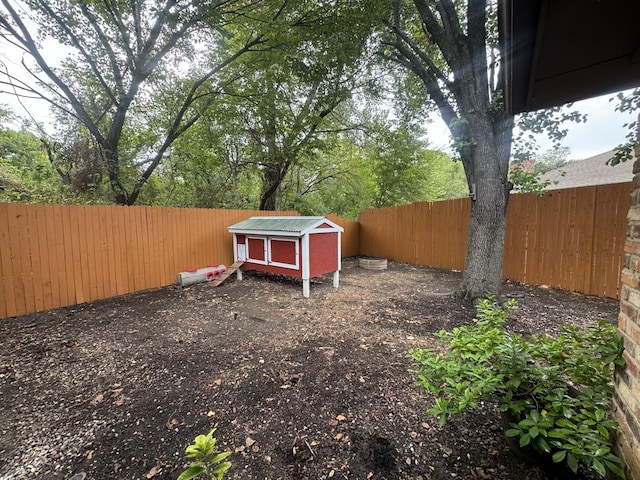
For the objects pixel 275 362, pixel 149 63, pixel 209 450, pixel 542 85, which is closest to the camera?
pixel 209 450

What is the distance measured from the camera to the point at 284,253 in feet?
15.8

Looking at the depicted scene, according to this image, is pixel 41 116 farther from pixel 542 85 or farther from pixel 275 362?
pixel 542 85

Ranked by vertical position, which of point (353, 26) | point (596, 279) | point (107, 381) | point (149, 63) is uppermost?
point (353, 26)

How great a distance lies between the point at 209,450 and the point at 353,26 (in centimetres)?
614

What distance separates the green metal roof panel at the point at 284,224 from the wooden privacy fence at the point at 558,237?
11.4 feet

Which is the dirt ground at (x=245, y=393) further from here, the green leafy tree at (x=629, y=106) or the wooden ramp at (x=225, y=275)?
the green leafy tree at (x=629, y=106)

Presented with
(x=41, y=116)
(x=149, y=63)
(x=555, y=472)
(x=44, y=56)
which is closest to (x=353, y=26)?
(x=149, y=63)

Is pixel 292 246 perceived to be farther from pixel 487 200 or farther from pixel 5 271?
pixel 5 271

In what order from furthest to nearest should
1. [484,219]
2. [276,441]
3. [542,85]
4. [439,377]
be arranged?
[484,219]
[542,85]
[276,441]
[439,377]

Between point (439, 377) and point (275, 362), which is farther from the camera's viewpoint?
point (275, 362)

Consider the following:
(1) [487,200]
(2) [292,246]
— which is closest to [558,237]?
(1) [487,200]

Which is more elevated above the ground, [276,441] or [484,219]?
[484,219]

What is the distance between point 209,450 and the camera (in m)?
0.90

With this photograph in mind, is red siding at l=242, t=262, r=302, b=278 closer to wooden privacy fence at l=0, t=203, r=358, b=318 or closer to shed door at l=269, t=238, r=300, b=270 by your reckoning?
shed door at l=269, t=238, r=300, b=270
